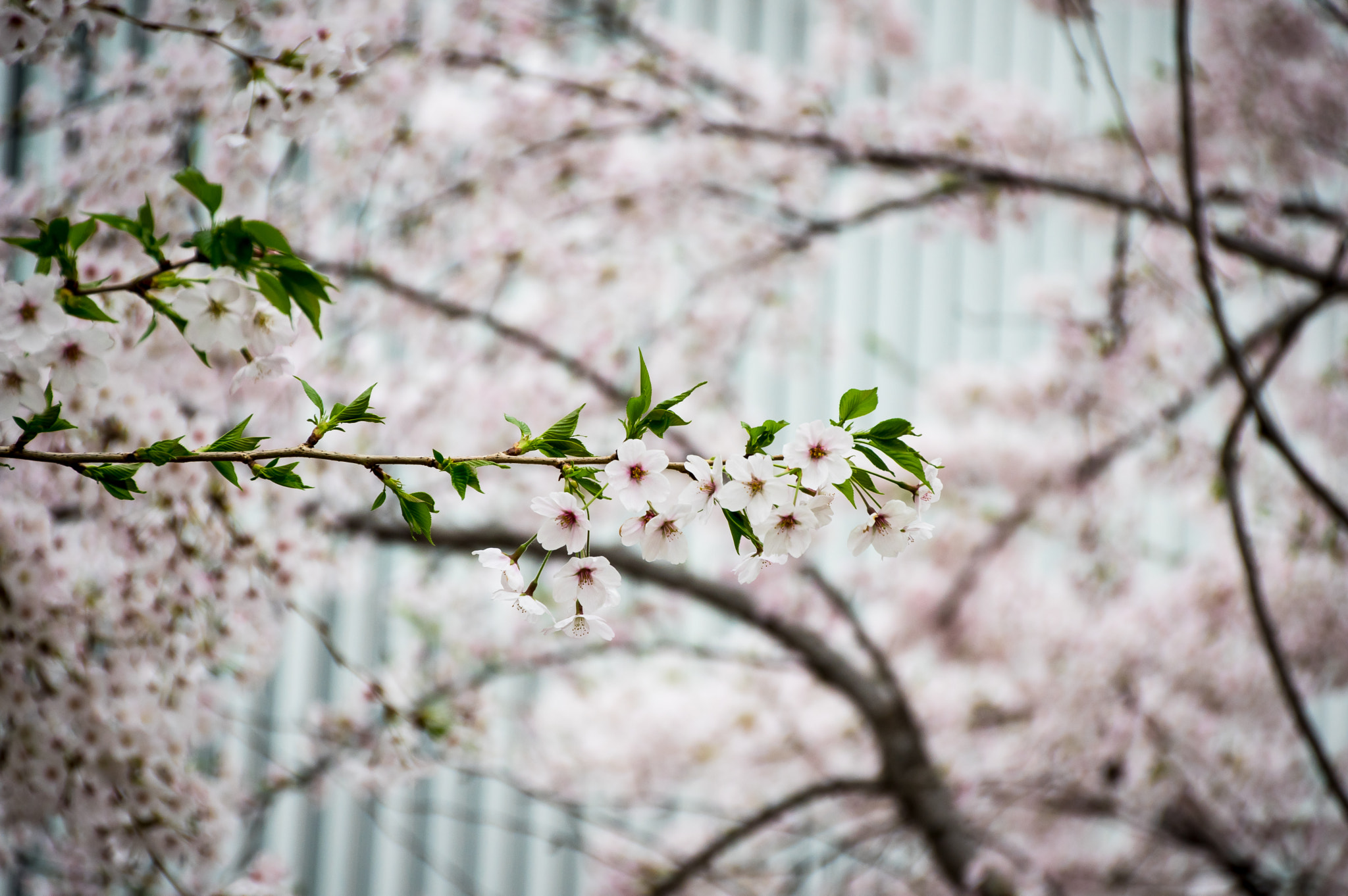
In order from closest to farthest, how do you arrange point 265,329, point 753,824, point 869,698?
1. point 265,329
2. point 753,824
3. point 869,698

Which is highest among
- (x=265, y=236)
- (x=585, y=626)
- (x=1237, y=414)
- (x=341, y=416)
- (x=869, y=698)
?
(x=1237, y=414)

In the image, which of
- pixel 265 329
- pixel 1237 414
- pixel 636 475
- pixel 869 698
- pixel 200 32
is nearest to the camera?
pixel 636 475

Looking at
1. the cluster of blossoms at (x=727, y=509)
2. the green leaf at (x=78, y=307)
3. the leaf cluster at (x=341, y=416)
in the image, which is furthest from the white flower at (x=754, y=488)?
the green leaf at (x=78, y=307)

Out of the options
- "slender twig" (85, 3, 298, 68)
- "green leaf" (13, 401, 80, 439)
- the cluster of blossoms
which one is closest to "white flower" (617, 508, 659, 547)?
the cluster of blossoms

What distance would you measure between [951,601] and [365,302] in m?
2.27

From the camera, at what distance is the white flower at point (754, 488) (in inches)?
20.8

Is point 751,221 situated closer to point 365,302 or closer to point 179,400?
point 365,302

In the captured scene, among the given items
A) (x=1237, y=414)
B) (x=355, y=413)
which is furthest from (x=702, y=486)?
(x=1237, y=414)

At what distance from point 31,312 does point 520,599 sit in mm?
378

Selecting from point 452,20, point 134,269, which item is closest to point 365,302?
point 452,20

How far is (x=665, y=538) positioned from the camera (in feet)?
1.86

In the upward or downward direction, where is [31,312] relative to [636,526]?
upward

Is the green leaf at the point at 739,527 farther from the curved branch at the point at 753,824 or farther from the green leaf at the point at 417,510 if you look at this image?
the curved branch at the point at 753,824

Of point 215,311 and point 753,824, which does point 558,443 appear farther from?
point 753,824
